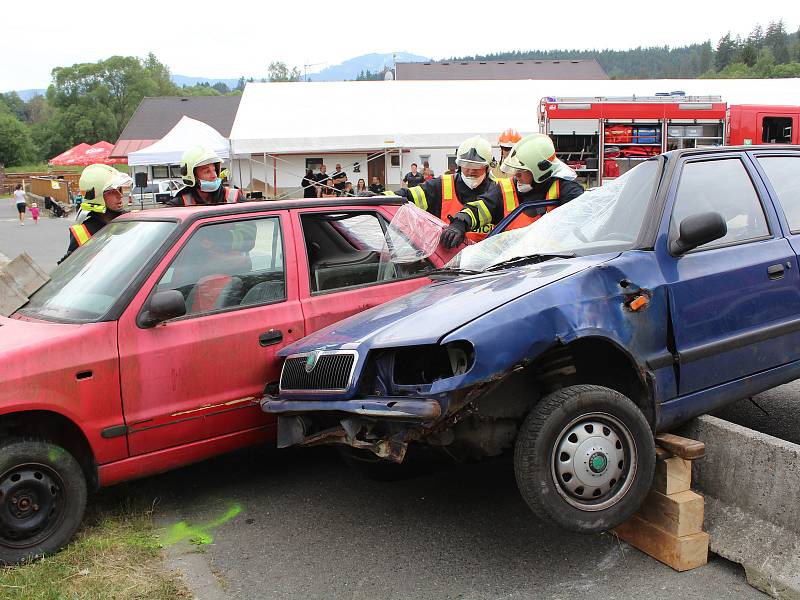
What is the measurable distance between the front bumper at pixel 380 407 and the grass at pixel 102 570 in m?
0.96

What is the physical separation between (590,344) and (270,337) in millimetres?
1791

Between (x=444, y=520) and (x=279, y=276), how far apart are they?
1676mm

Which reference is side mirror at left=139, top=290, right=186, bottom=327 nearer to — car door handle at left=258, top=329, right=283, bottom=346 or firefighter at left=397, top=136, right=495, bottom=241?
car door handle at left=258, top=329, right=283, bottom=346

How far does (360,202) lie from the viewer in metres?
5.14

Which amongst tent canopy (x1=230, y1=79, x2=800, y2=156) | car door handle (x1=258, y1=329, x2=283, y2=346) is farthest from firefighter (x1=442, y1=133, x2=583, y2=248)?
tent canopy (x1=230, y1=79, x2=800, y2=156)

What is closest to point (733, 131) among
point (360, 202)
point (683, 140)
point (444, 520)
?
point (683, 140)

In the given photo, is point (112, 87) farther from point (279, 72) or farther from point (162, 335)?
point (162, 335)

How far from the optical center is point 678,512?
11.3 ft

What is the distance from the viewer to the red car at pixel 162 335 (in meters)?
3.69

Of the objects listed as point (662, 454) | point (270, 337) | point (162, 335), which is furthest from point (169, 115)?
point (662, 454)

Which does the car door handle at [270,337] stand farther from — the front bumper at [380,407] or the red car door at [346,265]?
the front bumper at [380,407]

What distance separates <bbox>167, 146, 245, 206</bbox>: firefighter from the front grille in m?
2.79

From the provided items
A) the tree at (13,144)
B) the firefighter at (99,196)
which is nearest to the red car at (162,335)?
the firefighter at (99,196)

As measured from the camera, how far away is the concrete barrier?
3.24m
